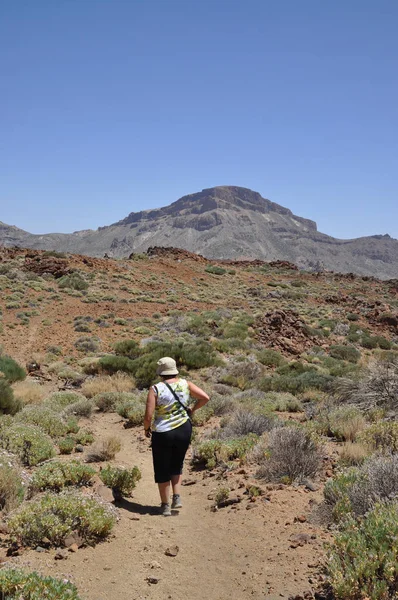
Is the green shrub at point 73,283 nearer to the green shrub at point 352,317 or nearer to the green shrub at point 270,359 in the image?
the green shrub at point 270,359

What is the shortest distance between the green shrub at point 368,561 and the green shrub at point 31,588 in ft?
6.06

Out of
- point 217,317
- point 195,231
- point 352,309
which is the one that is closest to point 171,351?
point 217,317

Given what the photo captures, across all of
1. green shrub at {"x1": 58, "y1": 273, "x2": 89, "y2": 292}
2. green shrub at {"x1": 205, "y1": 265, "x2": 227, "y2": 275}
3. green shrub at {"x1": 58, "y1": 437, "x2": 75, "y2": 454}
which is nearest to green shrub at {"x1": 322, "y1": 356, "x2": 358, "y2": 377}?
green shrub at {"x1": 58, "y1": 437, "x2": 75, "y2": 454}

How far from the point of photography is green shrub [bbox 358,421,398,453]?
577 cm

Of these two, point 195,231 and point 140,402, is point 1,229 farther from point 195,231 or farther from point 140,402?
point 140,402

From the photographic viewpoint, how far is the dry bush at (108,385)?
11820 millimetres

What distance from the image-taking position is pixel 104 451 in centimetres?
705

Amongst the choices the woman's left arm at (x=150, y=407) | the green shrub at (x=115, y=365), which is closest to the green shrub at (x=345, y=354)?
the green shrub at (x=115, y=365)

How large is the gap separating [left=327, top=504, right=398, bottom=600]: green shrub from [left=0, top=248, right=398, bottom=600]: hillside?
0.9 inches

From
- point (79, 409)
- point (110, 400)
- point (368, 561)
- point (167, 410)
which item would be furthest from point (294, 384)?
point (368, 561)

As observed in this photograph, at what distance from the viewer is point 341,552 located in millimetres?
3365

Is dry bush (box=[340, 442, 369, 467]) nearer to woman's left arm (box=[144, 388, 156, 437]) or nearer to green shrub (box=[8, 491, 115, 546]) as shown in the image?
woman's left arm (box=[144, 388, 156, 437])

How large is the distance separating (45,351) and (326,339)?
13339mm

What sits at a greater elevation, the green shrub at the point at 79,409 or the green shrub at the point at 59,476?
the green shrub at the point at 59,476
